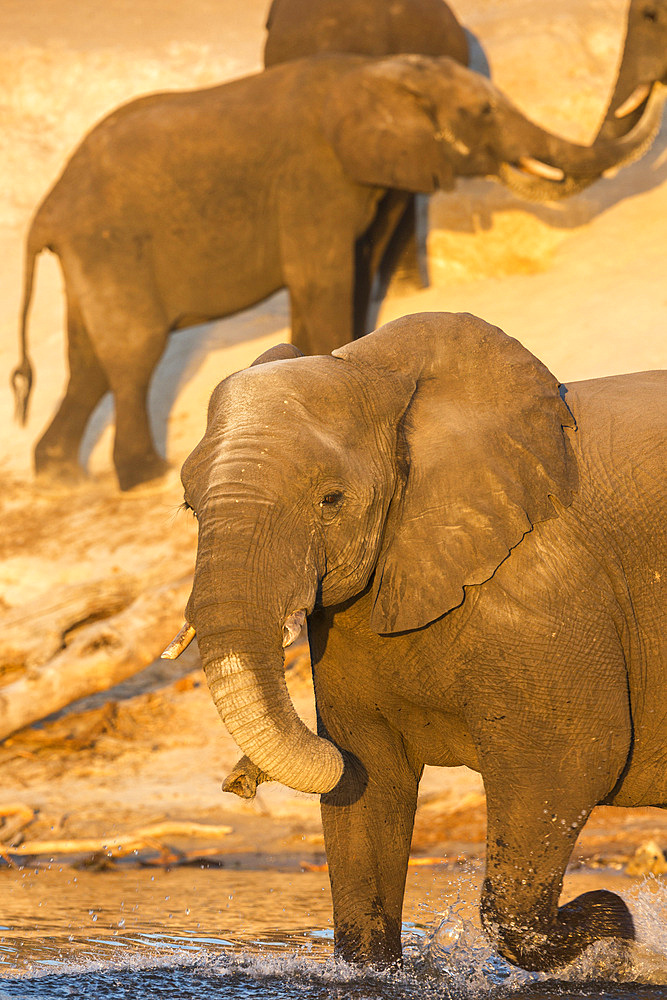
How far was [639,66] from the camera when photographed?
10.8m

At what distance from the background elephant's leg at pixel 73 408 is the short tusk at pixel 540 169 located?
11.8 ft

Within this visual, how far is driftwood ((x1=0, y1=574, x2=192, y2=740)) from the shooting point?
286 inches

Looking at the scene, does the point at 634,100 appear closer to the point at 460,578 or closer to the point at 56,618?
the point at 56,618

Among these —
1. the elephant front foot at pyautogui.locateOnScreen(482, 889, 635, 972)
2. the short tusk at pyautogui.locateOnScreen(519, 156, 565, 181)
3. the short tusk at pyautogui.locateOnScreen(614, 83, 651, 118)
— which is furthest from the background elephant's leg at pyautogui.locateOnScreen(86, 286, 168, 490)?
the elephant front foot at pyautogui.locateOnScreen(482, 889, 635, 972)

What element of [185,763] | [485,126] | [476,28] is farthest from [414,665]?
[476,28]

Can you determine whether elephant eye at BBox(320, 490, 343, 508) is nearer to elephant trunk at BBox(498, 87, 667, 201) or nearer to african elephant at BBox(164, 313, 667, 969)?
african elephant at BBox(164, 313, 667, 969)

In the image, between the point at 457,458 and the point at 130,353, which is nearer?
the point at 457,458

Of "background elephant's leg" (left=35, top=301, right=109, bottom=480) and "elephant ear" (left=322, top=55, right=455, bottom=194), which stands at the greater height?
"elephant ear" (left=322, top=55, right=455, bottom=194)

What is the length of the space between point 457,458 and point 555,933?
1.21 meters

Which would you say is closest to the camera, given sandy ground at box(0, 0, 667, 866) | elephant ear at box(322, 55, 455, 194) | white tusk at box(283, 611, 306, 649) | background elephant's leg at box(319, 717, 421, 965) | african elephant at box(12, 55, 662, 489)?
white tusk at box(283, 611, 306, 649)

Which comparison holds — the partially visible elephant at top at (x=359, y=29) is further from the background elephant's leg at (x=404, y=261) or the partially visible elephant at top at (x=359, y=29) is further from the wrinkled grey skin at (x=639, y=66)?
the wrinkled grey skin at (x=639, y=66)

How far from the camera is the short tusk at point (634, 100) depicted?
10711 mm

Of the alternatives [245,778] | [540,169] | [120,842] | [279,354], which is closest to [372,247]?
[540,169]

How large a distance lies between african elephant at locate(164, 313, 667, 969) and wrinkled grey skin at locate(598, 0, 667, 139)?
7.42 m
